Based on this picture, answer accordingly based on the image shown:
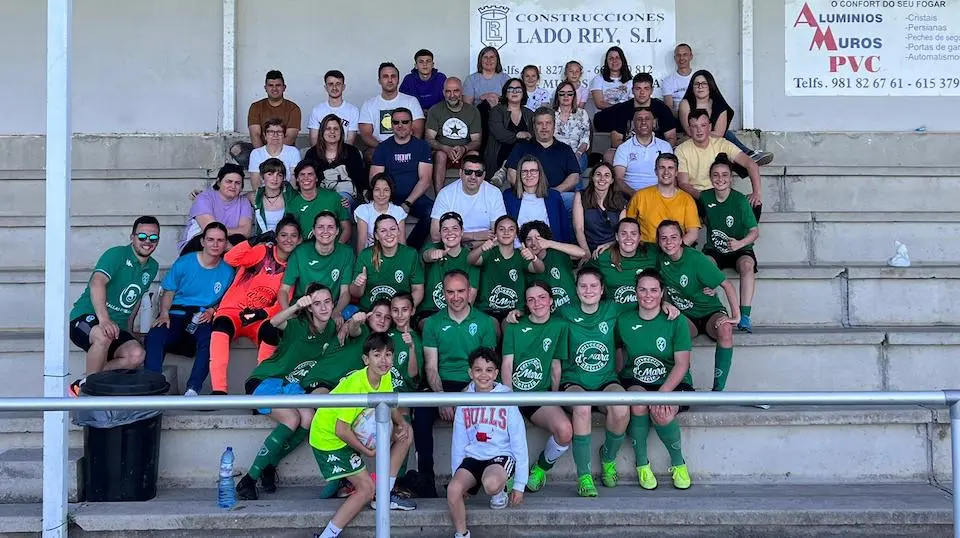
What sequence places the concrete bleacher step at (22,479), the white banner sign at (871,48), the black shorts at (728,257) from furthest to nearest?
the white banner sign at (871,48) → the black shorts at (728,257) → the concrete bleacher step at (22,479)

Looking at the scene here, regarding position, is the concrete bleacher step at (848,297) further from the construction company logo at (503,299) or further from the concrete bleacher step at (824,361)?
the construction company logo at (503,299)

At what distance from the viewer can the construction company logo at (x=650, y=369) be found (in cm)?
555

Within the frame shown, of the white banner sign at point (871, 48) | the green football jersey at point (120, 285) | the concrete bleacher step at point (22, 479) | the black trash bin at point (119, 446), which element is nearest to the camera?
the black trash bin at point (119, 446)

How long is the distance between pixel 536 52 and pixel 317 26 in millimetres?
2121

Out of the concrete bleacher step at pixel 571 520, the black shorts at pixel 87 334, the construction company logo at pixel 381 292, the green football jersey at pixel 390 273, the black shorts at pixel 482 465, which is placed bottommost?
the concrete bleacher step at pixel 571 520

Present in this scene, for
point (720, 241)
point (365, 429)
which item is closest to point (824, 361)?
point (720, 241)

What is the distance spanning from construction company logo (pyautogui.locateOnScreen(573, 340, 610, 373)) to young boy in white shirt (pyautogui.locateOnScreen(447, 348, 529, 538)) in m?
0.59

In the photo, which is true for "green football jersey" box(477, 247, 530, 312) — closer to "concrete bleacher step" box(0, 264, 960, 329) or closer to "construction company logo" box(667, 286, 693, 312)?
"construction company logo" box(667, 286, 693, 312)

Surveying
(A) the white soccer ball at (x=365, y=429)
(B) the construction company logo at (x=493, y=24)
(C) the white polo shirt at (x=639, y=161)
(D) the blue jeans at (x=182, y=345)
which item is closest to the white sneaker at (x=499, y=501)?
(A) the white soccer ball at (x=365, y=429)

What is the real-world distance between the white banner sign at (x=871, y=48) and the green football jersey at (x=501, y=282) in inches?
169

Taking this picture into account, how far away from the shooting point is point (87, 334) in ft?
19.3

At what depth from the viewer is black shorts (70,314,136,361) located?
5879 millimetres

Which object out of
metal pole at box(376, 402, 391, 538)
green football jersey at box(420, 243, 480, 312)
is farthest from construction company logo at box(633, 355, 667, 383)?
metal pole at box(376, 402, 391, 538)

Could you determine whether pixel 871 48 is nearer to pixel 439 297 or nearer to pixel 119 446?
pixel 439 297
